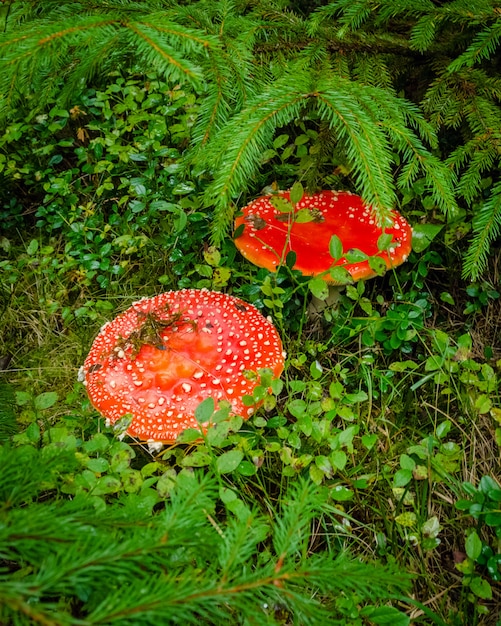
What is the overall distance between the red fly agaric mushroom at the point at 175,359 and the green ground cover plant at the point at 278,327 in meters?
0.15

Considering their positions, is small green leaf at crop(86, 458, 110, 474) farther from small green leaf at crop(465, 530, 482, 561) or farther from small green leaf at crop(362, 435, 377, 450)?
small green leaf at crop(465, 530, 482, 561)

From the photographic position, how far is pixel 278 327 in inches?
113

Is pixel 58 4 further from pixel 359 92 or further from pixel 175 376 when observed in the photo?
pixel 175 376

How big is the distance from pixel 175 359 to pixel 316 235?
1.00 m

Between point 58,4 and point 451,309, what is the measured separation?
97.2 inches

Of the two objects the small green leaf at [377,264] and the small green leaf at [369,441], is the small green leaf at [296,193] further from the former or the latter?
the small green leaf at [369,441]

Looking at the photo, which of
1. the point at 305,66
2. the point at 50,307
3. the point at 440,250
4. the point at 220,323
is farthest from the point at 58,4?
the point at 440,250

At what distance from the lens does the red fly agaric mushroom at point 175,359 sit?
216cm

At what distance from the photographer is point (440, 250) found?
2992 mm

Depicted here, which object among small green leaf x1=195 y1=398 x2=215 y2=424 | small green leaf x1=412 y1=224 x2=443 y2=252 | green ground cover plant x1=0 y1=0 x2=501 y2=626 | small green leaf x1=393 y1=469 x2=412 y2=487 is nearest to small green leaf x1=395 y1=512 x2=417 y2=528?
green ground cover plant x1=0 y1=0 x2=501 y2=626

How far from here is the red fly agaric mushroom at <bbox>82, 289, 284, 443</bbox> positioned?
2.16 meters

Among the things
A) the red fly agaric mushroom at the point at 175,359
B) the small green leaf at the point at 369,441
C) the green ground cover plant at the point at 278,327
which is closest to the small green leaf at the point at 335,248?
the green ground cover plant at the point at 278,327

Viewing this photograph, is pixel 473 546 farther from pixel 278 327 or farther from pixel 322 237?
pixel 322 237

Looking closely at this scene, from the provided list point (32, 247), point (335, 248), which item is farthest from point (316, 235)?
point (32, 247)
